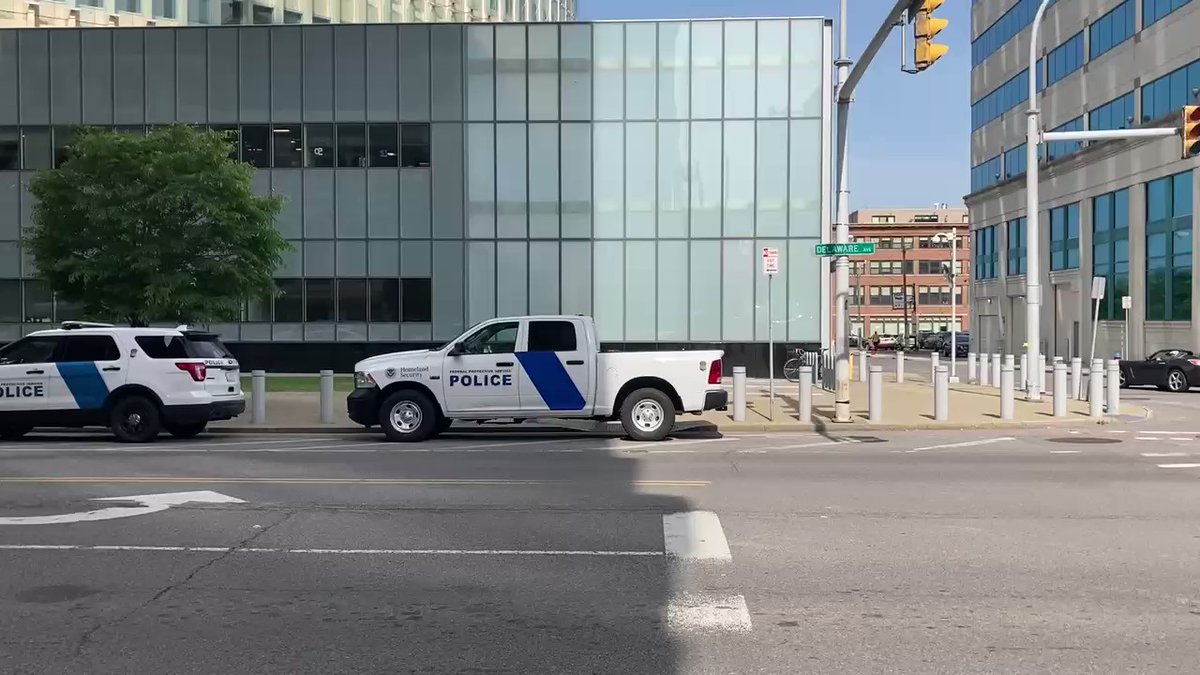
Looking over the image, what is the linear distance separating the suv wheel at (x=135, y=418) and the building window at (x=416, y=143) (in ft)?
63.8

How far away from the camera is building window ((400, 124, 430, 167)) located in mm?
34312

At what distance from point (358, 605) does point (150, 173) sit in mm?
18314

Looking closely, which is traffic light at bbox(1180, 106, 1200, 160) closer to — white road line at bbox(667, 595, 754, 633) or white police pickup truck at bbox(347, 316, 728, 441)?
white police pickup truck at bbox(347, 316, 728, 441)

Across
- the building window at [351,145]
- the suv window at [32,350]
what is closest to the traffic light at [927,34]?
the suv window at [32,350]

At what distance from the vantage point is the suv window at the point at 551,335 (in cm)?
1580

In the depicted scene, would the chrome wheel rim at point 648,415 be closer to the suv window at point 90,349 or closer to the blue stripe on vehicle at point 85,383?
the suv window at point 90,349

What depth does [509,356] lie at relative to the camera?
1573cm

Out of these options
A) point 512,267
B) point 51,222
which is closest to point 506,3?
point 512,267

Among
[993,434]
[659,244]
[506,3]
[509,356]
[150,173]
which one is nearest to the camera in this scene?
[509,356]

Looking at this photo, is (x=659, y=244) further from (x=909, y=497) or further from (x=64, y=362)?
(x=909, y=497)

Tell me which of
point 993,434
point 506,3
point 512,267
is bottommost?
point 993,434

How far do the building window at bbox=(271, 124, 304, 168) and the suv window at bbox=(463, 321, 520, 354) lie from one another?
69.5 ft

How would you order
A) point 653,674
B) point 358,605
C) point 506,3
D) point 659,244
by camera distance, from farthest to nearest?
point 506,3 < point 659,244 < point 358,605 < point 653,674

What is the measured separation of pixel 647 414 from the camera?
16.0 meters
